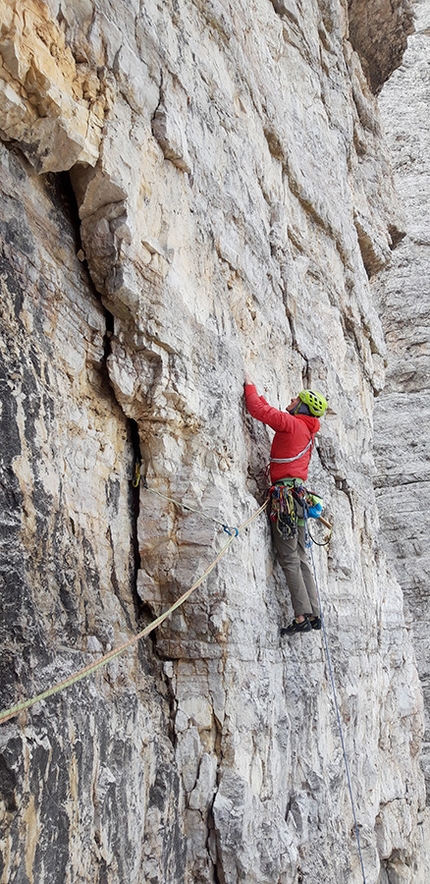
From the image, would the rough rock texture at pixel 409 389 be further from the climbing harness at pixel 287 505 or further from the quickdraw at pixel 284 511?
the quickdraw at pixel 284 511

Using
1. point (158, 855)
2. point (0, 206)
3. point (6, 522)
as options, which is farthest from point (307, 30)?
point (158, 855)

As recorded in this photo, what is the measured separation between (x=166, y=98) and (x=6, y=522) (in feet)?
11.9

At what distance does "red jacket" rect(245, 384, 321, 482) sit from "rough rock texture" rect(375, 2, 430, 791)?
354 inches

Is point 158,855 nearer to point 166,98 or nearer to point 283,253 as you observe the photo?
point 166,98

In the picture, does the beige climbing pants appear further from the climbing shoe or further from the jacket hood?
the jacket hood

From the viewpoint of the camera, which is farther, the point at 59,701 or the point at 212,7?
the point at 212,7

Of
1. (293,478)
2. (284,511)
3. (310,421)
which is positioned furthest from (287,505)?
(310,421)

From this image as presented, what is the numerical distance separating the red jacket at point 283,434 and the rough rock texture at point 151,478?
186mm

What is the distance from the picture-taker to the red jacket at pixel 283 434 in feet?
19.2

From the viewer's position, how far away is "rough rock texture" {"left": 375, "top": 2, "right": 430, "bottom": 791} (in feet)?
46.3

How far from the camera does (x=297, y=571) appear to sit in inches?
228

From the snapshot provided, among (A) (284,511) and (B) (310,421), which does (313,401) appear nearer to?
(B) (310,421)

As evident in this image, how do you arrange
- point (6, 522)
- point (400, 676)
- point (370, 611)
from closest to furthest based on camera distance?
point (6, 522), point (370, 611), point (400, 676)

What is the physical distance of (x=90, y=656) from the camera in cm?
383
